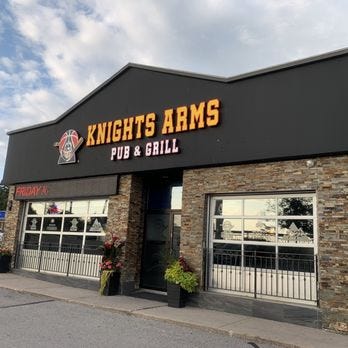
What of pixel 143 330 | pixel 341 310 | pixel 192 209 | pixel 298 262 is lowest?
pixel 143 330

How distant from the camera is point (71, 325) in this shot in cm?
823

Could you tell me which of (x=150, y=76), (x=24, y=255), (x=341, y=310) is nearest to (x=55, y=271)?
(x=24, y=255)

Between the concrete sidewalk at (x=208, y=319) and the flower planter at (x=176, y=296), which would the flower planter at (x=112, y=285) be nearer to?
the concrete sidewalk at (x=208, y=319)

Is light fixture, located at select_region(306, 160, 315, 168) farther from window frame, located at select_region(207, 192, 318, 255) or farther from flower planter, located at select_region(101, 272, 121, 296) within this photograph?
flower planter, located at select_region(101, 272, 121, 296)

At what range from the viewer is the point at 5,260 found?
1655 cm

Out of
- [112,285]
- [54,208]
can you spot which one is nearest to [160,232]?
[112,285]

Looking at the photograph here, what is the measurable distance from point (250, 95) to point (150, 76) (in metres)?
3.88

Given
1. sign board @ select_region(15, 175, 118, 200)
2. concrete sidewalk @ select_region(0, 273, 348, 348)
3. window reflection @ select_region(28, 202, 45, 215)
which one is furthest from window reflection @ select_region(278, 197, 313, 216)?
window reflection @ select_region(28, 202, 45, 215)

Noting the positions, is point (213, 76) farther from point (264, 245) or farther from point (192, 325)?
point (192, 325)

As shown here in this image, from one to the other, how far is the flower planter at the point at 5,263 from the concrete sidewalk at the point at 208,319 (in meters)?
3.46

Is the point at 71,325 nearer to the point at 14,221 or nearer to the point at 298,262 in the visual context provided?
the point at 298,262

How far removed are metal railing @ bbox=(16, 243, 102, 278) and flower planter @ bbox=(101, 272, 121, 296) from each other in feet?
4.80

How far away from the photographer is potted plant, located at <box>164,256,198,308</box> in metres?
10.7

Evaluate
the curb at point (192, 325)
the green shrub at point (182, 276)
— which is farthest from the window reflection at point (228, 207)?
the curb at point (192, 325)
